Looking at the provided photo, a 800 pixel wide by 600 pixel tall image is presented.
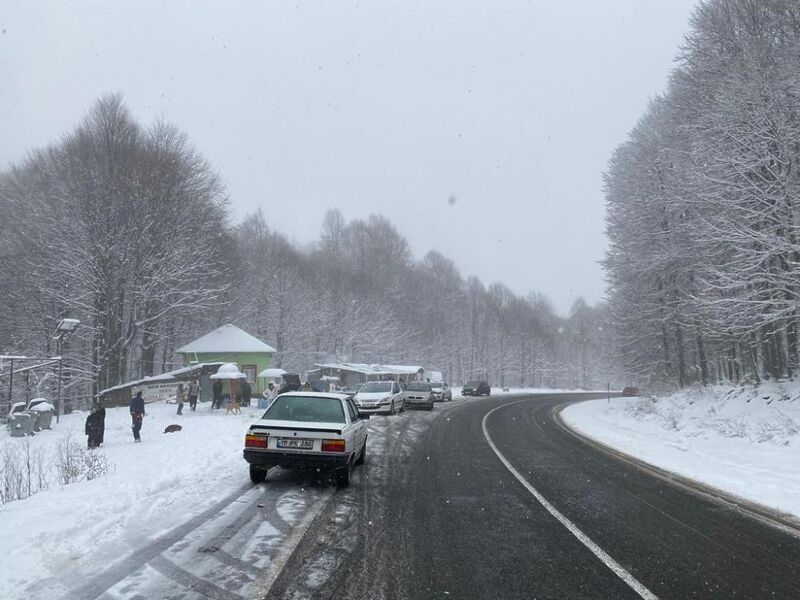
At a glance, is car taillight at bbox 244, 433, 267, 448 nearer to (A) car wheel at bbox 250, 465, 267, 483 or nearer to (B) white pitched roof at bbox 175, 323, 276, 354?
(A) car wheel at bbox 250, 465, 267, 483

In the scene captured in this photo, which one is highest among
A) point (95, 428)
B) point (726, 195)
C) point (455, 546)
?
point (726, 195)

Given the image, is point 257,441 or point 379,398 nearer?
point 257,441

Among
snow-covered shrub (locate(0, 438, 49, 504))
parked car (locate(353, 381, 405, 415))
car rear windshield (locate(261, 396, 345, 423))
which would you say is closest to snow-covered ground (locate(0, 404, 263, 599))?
snow-covered shrub (locate(0, 438, 49, 504))

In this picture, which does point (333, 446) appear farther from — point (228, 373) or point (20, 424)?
point (228, 373)

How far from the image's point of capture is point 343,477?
8.33 meters

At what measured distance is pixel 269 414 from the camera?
902 cm

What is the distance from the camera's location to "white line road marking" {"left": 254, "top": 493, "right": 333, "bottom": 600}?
4309 mm

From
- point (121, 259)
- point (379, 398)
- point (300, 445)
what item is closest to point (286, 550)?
point (300, 445)

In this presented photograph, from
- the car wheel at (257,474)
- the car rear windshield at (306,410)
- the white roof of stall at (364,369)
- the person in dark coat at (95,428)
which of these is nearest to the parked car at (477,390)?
the white roof of stall at (364,369)

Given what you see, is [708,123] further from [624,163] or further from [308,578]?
[308,578]

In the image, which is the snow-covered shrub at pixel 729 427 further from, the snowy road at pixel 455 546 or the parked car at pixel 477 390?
the parked car at pixel 477 390

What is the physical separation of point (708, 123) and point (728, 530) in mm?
16313

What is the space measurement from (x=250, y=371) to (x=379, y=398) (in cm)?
1494

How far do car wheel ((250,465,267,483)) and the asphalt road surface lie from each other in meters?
1.56
